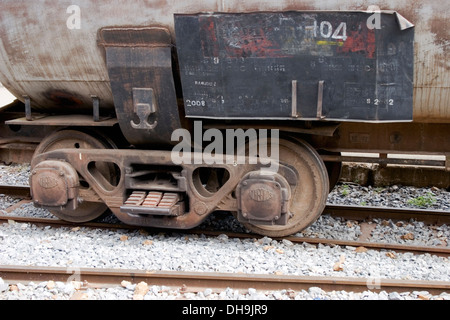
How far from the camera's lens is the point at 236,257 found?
486cm

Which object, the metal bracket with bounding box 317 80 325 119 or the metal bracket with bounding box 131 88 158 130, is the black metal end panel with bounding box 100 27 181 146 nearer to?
the metal bracket with bounding box 131 88 158 130

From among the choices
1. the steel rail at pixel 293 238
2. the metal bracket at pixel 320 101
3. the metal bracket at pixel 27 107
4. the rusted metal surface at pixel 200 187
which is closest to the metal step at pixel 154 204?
the rusted metal surface at pixel 200 187

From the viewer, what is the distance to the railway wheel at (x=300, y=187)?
501 cm

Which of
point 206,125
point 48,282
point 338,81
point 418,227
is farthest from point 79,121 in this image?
point 418,227

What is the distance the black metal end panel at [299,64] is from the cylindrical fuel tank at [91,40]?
5.3 inches

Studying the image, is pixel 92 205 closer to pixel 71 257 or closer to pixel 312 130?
pixel 71 257

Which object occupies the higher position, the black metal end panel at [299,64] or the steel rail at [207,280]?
the black metal end panel at [299,64]

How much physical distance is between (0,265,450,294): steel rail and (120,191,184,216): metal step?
0.71 meters

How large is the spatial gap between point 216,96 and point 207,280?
1.72 metres

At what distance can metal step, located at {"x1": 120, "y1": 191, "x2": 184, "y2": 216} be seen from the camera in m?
4.98

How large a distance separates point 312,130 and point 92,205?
2.76m

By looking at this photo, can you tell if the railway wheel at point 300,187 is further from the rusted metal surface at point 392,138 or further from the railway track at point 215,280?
the railway track at point 215,280

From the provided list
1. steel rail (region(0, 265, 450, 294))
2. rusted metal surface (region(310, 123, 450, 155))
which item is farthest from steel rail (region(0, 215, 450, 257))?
rusted metal surface (region(310, 123, 450, 155))

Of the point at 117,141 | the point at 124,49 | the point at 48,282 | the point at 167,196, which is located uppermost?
the point at 124,49
